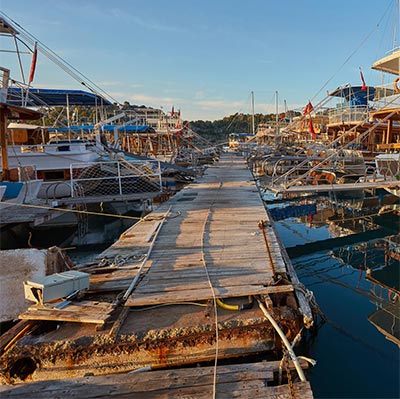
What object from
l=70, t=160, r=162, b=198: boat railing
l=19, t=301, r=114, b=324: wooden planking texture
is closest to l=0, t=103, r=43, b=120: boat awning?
l=70, t=160, r=162, b=198: boat railing

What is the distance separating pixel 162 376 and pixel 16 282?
263 centimetres

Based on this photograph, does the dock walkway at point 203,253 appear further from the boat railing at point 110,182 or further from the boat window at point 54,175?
the boat window at point 54,175

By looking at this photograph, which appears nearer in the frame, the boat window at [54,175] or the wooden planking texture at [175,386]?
the wooden planking texture at [175,386]

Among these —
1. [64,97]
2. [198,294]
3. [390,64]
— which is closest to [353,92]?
[390,64]

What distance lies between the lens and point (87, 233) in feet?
46.1

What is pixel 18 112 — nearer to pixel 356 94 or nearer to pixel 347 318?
pixel 347 318

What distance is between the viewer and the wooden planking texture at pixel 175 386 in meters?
2.99

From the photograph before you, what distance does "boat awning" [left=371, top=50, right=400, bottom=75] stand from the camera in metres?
16.5

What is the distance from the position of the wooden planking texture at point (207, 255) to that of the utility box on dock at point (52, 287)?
2.44ft

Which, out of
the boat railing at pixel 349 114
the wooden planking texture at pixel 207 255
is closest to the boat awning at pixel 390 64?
the boat railing at pixel 349 114

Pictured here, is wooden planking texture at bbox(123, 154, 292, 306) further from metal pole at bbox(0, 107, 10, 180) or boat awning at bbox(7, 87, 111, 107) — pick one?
boat awning at bbox(7, 87, 111, 107)

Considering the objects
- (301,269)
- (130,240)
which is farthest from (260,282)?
(301,269)

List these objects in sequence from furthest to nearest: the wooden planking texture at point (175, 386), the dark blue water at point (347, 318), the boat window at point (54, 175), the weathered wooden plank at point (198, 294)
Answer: the boat window at point (54, 175) → the dark blue water at point (347, 318) → the weathered wooden plank at point (198, 294) → the wooden planking texture at point (175, 386)

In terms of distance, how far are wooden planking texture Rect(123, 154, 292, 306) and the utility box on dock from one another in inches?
29.3
